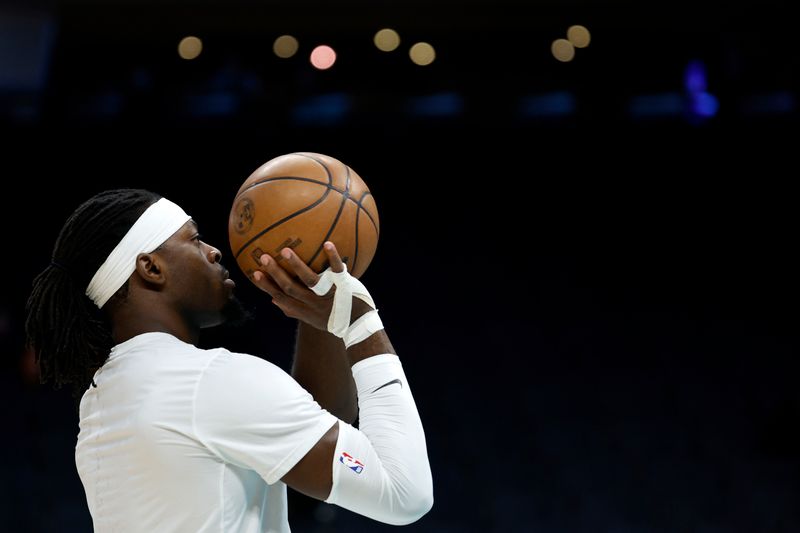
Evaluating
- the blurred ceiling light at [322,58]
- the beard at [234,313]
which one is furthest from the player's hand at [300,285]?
the blurred ceiling light at [322,58]

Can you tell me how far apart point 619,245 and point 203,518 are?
6.62 m

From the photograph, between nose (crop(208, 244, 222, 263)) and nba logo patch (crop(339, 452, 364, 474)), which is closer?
nba logo patch (crop(339, 452, 364, 474))

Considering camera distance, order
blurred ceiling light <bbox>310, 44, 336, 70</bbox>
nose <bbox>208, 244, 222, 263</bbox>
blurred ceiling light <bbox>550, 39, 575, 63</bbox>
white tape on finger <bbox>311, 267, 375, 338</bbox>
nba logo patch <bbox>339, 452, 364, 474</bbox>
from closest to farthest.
A: nba logo patch <bbox>339, 452, 364, 474</bbox> → white tape on finger <bbox>311, 267, 375, 338</bbox> → nose <bbox>208, 244, 222, 263</bbox> → blurred ceiling light <bbox>310, 44, 336, 70</bbox> → blurred ceiling light <bbox>550, 39, 575, 63</bbox>

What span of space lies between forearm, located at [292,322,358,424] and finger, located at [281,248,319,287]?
31cm

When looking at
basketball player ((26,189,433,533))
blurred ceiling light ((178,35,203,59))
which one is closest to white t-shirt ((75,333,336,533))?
basketball player ((26,189,433,533))

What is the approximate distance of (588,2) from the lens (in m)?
6.78

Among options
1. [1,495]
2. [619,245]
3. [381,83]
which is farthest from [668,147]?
[1,495]

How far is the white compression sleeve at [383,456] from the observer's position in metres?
1.59

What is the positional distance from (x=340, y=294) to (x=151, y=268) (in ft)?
1.27

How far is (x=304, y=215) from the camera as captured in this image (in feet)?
6.14

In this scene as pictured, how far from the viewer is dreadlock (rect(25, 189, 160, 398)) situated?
5.91 ft

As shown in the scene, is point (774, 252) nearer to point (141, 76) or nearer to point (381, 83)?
point (381, 83)

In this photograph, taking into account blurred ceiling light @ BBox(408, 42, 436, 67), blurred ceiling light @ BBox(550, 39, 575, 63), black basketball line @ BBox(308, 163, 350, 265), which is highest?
blurred ceiling light @ BBox(550, 39, 575, 63)

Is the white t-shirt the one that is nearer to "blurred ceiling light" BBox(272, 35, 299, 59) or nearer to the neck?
the neck
